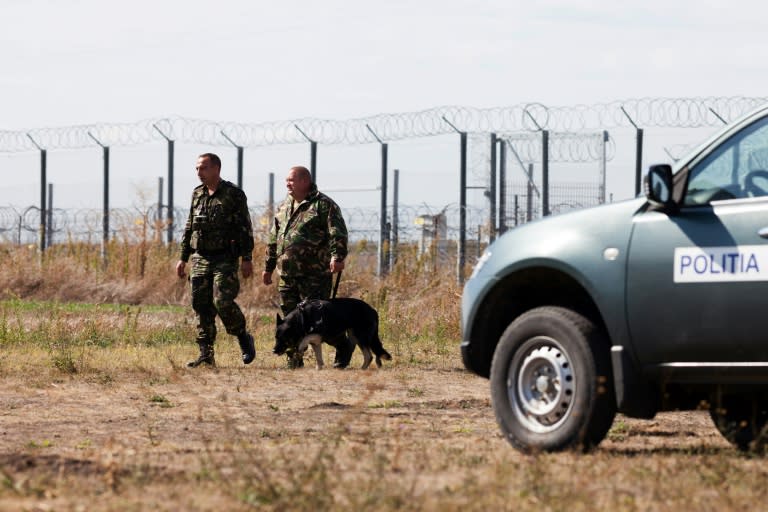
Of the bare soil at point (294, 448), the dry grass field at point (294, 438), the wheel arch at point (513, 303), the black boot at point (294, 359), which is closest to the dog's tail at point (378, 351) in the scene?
the dry grass field at point (294, 438)

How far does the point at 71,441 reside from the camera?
833 centimetres

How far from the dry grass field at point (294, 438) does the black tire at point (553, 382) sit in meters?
0.12

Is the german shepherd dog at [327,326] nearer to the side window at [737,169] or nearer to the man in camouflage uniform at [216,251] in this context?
the man in camouflage uniform at [216,251]

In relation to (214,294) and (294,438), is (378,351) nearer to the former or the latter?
(214,294)

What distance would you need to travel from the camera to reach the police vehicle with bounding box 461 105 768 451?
22.0 feet

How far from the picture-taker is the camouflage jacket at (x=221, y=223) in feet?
43.4

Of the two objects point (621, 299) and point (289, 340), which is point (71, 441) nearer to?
point (621, 299)

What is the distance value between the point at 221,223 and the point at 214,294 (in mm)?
663

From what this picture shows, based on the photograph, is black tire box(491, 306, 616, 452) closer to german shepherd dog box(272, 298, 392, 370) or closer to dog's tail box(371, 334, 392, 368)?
german shepherd dog box(272, 298, 392, 370)

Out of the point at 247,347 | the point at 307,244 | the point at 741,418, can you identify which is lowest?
the point at 247,347

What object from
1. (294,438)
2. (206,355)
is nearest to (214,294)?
(206,355)

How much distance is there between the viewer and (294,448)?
765 centimetres

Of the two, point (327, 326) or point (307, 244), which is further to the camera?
point (307, 244)

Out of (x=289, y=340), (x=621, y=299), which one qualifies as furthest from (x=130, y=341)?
(x=621, y=299)
